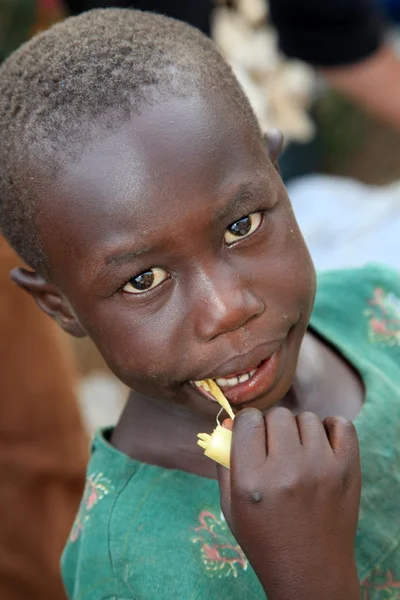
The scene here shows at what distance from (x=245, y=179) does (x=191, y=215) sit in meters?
0.10

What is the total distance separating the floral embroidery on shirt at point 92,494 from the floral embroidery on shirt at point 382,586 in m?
0.37

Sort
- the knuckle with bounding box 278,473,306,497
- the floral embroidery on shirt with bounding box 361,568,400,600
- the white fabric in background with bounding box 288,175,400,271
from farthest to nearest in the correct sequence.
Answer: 1. the white fabric in background with bounding box 288,175,400,271
2. the floral embroidery on shirt with bounding box 361,568,400,600
3. the knuckle with bounding box 278,473,306,497

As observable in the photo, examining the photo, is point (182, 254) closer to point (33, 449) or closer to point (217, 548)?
point (217, 548)

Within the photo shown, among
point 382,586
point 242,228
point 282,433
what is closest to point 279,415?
point 282,433

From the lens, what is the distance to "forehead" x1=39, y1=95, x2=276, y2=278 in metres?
0.91

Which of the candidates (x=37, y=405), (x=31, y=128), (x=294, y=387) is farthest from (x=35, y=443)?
(x=31, y=128)

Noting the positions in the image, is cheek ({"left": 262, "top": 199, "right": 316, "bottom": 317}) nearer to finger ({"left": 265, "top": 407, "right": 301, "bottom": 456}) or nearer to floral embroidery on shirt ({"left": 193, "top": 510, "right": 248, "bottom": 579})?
finger ({"left": 265, "top": 407, "right": 301, "bottom": 456})

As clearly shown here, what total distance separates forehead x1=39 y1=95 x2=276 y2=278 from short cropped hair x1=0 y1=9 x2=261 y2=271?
2 cm

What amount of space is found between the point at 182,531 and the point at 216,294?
34 centimetres

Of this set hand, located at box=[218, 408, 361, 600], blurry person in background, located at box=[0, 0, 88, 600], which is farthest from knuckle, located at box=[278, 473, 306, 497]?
blurry person in background, located at box=[0, 0, 88, 600]

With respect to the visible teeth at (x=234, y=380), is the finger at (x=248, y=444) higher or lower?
higher

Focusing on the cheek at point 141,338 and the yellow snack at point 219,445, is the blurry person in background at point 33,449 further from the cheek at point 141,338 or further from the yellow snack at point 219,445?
the yellow snack at point 219,445

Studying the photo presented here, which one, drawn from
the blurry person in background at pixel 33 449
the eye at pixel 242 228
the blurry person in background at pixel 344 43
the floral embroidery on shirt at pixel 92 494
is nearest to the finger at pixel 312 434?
the eye at pixel 242 228

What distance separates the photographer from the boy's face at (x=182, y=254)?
3.00ft
